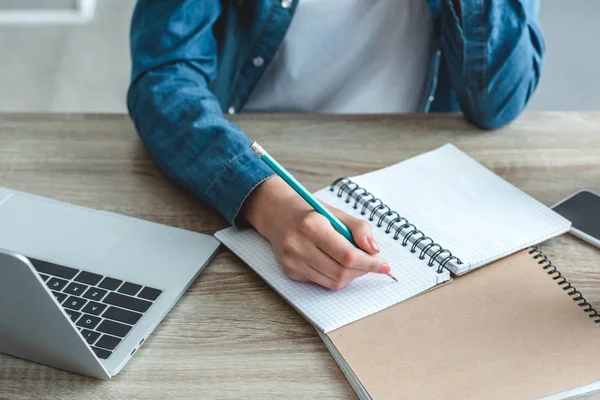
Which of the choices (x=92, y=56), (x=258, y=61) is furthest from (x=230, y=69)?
(x=92, y=56)

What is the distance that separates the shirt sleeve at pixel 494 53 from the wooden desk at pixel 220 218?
32mm

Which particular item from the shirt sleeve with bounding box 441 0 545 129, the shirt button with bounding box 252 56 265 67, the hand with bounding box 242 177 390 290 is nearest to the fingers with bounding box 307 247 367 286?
the hand with bounding box 242 177 390 290

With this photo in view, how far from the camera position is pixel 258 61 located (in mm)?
1209

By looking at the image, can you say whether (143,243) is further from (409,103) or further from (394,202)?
(409,103)

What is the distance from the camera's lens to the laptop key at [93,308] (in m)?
0.73

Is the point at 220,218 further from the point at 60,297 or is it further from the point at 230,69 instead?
the point at 230,69

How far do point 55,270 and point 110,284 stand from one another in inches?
2.6

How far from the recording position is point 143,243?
33.3 inches

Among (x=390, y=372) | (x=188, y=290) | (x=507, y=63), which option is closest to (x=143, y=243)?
(x=188, y=290)

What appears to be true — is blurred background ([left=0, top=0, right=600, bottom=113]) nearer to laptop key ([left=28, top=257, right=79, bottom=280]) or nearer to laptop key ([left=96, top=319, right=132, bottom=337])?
laptop key ([left=28, top=257, right=79, bottom=280])

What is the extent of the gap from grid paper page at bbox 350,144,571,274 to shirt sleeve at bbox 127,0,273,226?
158 millimetres

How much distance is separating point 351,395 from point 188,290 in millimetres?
221

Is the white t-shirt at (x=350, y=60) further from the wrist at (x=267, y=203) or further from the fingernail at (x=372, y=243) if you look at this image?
the fingernail at (x=372, y=243)

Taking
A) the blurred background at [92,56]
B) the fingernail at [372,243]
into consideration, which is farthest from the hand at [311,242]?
the blurred background at [92,56]
